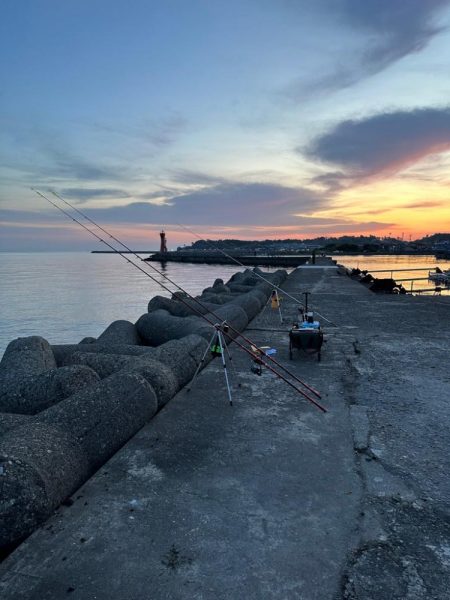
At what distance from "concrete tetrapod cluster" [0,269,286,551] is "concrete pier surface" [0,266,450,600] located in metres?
0.20

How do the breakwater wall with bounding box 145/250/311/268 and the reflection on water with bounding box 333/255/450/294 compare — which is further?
the breakwater wall with bounding box 145/250/311/268

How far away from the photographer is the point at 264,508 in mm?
3471

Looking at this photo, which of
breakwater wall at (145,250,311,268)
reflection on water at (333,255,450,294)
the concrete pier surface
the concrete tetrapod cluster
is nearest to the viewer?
the concrete pier surface

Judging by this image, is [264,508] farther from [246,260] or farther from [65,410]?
[246,260]

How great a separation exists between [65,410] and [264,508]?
89.9 inches

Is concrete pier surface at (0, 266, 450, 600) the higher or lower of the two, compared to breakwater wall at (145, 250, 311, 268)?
lower

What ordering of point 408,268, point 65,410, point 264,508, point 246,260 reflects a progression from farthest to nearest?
point 246,260, point 408,268, point 65,410, point 264,508

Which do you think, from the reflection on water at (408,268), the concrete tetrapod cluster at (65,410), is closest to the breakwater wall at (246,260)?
the reflection on water at (408,268)

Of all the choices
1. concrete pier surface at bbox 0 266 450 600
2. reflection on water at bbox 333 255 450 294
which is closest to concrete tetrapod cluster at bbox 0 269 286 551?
concrete pier surface at bbox 0 266 450 600

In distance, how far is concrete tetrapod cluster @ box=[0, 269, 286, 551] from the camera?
313 cm

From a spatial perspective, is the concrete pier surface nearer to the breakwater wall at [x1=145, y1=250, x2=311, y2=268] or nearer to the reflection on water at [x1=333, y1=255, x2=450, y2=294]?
the reflection on water at [x1=333, y1=255, x2=450, y2=294]

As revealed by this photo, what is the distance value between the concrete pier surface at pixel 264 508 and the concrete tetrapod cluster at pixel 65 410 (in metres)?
0.20

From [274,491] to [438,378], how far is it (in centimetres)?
447

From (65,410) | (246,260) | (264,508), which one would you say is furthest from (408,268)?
(65,410)
